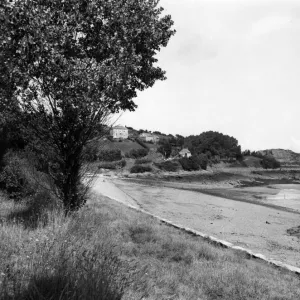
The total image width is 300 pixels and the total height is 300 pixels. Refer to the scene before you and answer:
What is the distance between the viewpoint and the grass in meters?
3.54

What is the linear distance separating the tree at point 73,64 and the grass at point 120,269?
6.07ft

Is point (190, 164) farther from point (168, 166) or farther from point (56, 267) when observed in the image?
point (56, 267)

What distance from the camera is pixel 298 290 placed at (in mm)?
5387

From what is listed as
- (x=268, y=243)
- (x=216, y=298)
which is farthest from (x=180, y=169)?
(x=216, y=298)

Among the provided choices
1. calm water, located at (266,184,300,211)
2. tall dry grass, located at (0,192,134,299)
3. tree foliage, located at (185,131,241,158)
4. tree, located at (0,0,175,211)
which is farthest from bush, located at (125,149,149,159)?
tall dry grass, located at (0,192,134,299)

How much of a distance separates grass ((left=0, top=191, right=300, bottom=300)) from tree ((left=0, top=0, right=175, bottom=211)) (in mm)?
1851

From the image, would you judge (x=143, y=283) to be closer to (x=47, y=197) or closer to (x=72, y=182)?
(x=72, y=182)

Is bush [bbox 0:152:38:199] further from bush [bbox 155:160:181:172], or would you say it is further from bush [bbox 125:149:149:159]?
bush [bbox 125:149:149:159]

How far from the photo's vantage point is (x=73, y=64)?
636cm

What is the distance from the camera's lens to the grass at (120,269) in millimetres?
3545

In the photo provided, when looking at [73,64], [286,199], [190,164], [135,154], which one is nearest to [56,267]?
[73,64]

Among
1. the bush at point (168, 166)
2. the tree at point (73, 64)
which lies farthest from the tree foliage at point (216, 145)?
the tree at point (73, 64)

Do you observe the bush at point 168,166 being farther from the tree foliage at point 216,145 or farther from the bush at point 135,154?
the tree foliage at point 216,145

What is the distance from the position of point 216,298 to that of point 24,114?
566 centimetres
